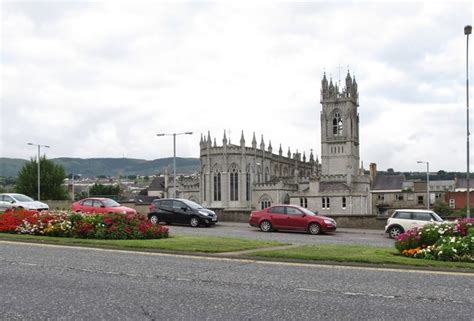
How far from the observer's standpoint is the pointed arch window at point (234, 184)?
85.5 meters

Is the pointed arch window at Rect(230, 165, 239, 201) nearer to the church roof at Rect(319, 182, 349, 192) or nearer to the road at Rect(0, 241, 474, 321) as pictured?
the church roof at Rect(319, 182, 349, 192)

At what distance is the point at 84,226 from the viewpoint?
20453 millimetres

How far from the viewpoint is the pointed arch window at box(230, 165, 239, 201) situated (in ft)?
281

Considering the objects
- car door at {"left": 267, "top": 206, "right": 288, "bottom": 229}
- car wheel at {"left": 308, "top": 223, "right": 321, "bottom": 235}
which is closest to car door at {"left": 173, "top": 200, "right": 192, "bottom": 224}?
car door at {"left": 267, "top": 206, "right": 288, "bottom": 229}

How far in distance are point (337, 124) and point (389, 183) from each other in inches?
652

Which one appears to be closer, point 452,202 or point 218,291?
point 218,291

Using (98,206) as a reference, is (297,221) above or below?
below

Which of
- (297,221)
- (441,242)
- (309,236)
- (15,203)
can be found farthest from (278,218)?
(15,203)

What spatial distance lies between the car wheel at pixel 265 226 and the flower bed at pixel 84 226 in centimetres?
920

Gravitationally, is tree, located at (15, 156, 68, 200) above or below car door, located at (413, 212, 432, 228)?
above

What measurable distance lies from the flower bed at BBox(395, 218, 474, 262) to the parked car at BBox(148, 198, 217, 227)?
1621 centimetres

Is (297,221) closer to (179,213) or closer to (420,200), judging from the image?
(179,213)

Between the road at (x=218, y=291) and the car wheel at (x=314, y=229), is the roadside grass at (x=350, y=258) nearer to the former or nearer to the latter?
the road at (x=218, y=291)

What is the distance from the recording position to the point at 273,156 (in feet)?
323
